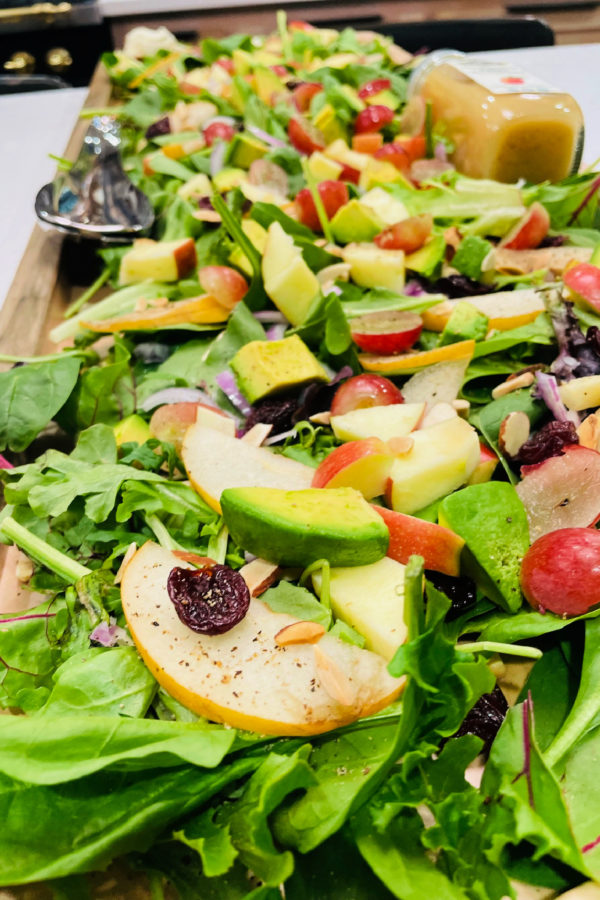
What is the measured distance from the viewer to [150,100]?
263 centimetres

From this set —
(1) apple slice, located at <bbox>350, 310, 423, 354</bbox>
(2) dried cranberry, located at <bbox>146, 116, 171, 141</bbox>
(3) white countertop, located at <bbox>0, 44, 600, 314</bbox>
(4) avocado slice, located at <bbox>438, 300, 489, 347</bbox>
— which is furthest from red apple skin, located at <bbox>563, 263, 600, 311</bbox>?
(2) dried cranberry, located at <bbox>146, 116, 171, 141</bbox>

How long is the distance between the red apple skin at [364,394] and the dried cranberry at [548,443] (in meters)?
0.22

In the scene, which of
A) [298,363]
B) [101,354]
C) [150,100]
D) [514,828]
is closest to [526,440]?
[298,363]

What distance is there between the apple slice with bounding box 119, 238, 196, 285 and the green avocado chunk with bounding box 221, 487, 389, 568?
0.88 m

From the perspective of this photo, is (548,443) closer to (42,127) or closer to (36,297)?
(36,297)

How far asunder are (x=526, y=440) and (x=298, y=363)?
402mm

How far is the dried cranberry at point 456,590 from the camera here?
0.89 metres

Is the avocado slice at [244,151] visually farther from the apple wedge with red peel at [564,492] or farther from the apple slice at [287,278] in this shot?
the apple wedge with red peel at [564,492]

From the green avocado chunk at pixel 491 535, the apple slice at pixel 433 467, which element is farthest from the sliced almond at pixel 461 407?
the green avocado chunk at pixel 491 535

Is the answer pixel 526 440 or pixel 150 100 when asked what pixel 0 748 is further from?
pixel 150 100

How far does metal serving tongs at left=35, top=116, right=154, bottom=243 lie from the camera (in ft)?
5.84

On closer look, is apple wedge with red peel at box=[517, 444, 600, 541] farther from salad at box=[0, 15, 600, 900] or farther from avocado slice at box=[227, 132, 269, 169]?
avocado slice at box=[227, 132, 269, 169]

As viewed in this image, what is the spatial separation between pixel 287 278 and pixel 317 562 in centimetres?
68

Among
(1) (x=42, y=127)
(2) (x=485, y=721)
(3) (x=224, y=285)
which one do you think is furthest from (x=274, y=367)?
(1) (x=42, y=127)
